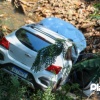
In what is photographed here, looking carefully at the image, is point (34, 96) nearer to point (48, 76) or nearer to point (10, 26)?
point (48, 76)

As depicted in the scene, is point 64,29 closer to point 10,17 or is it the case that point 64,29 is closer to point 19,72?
point 19,72

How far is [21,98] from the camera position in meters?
7.69

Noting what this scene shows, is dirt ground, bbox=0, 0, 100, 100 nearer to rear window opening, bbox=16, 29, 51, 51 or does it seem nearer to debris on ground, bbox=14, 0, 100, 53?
debris on ground, bbox=14, 0, 100, 53

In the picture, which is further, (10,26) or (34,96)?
(10,26)

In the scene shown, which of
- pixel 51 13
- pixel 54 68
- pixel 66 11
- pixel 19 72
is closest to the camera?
pixel 54 68

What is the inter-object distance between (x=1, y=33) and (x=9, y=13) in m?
2.79

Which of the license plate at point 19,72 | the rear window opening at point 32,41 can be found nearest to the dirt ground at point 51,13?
the rear window opening at point 32,41

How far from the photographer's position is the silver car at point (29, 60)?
8.06 m

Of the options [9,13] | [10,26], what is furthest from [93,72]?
[9,13]

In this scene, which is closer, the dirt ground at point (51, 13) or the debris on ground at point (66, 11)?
the dirt ground at point (51, 13)

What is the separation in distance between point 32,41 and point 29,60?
0.50m

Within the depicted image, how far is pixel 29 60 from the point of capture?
8.11 metres

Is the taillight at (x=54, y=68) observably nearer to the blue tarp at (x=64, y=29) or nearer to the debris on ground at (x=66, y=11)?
the blue tarp at (x=64, y=29)

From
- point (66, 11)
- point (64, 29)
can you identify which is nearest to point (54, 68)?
point (64, 29)
